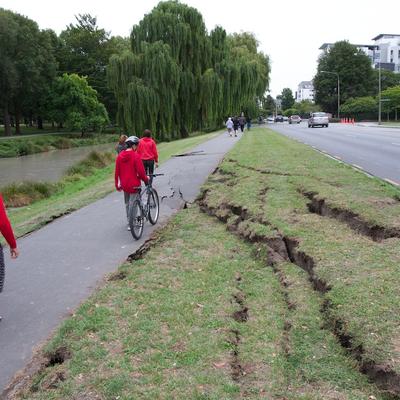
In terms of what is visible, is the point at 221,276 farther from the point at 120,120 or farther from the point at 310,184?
the point at 120,120

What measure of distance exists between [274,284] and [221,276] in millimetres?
675

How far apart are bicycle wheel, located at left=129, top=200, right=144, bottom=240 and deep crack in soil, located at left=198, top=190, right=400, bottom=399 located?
1.46 metres

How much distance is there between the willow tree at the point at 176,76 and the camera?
A: 3231cm

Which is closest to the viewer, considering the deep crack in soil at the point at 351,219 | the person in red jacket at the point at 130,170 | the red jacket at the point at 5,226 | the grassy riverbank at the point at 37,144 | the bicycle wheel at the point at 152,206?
the red jacket at the point at 5,226

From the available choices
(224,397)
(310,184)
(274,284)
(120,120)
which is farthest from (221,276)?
(120,120)

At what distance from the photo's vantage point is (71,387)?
348 centimetres

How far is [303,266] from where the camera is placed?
5918 mm

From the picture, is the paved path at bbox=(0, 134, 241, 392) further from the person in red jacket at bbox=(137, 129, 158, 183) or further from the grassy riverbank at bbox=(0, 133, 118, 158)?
the grassy riverbank at bbox=(0, 133, 118, 158)

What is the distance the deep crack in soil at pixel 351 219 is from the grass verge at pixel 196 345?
6.32ft

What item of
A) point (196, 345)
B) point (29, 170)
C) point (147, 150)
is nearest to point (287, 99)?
point (29, 170)

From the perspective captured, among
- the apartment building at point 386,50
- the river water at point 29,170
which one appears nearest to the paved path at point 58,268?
the river water at point 29,170

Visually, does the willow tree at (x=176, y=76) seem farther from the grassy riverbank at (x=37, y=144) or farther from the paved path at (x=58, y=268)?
the paved path at (x=58, y=268)

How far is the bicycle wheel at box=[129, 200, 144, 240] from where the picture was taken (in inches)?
319

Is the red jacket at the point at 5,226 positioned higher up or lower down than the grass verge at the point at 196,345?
higher up
